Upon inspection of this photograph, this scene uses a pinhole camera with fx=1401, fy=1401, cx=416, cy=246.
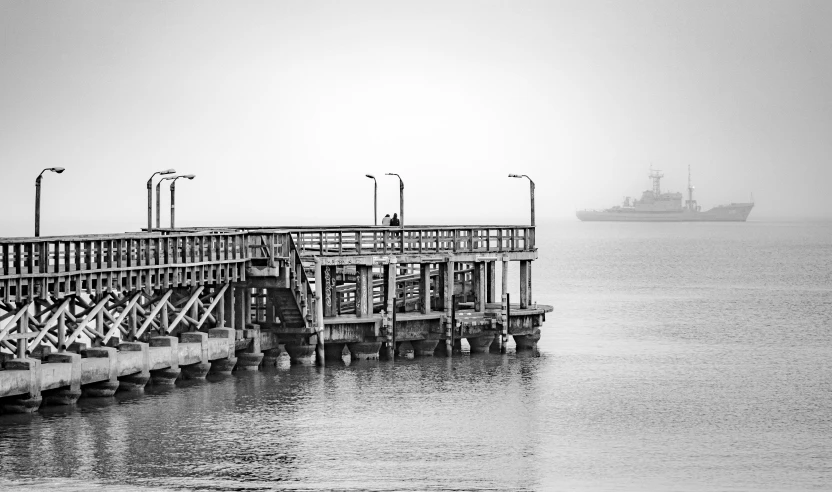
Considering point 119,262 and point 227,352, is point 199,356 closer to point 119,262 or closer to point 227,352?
point 227,352

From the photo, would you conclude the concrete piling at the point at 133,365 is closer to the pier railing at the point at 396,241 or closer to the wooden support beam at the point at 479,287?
the pier railing at the point at 396,241

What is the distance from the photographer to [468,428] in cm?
4078

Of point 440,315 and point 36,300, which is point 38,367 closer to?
point 36,300

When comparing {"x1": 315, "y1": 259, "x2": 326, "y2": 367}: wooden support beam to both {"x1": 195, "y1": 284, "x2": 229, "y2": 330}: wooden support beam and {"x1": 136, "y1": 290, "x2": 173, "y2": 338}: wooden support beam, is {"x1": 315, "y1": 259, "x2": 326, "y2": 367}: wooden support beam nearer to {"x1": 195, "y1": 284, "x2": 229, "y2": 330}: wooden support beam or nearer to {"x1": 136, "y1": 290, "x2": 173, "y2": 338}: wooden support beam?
{"x1": 195, "y1": 284, "x2": 229, "y2": 330}: wooden support beam

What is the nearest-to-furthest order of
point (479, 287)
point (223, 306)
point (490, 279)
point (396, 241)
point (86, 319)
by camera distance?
1. point (86, 319)
2. point (223, 306)
3. point (396, 241)
4. point (479, 287)
5. point (490, 279)

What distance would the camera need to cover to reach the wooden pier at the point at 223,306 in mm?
39688

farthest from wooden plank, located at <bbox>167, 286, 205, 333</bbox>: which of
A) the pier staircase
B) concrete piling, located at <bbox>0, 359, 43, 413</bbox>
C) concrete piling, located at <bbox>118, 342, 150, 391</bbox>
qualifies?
concrete piling, located at <bbox>0, 359, 43, 413</bbox>

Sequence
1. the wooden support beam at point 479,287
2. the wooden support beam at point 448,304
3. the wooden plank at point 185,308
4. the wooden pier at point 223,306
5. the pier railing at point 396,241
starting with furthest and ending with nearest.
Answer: the wooden support beam at point 479,287
the wooden support beam at point 448,304
the pier railing at point 396,241
the wooden plank at point 185,308
the wooden pier at point 223,306

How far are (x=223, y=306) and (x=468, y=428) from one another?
449 inches

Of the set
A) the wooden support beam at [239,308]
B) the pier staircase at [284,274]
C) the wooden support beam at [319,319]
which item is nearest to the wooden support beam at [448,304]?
the wooden support beam at [319,319]

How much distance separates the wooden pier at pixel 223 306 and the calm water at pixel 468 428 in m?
0.97

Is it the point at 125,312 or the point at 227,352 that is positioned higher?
the point at 125,312

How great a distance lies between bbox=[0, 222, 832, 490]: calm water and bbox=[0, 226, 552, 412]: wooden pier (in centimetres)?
97

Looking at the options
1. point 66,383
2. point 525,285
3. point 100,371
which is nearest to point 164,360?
point 100,371
